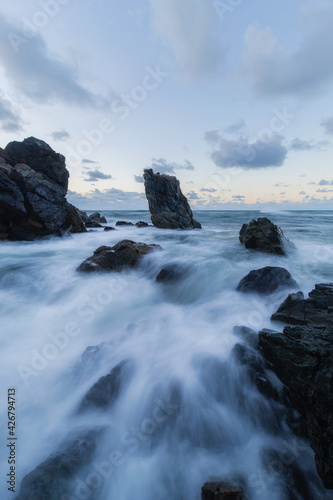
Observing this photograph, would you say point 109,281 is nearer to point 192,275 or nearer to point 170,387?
point 192,275

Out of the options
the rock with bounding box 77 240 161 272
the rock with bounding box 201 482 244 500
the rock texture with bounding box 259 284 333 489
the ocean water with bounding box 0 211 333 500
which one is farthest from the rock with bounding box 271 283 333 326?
the rock with bounding box 77 240 161 272

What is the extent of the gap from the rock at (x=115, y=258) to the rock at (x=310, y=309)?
19.8 ft

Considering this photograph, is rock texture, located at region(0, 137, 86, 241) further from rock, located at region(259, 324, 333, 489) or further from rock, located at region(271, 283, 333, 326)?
rock, located at region(259, 324, 333, 489)

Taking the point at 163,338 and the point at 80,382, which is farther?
the point at 163,338

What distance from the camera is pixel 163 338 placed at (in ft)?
16.9

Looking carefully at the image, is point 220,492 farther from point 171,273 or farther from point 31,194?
point 31,194

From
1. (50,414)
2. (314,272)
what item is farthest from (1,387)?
(314,272)

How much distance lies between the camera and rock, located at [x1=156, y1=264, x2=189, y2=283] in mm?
8383

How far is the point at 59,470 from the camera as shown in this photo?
268 centimetres

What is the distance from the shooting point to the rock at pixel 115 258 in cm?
899

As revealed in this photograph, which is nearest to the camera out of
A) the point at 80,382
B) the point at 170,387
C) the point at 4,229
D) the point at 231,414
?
the point at 231,414

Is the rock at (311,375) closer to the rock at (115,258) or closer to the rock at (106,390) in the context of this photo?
the rock at (106,390)

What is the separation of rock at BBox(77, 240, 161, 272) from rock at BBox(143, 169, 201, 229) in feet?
54.4

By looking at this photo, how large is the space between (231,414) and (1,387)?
4090mm
